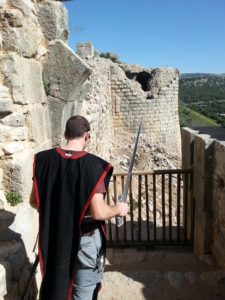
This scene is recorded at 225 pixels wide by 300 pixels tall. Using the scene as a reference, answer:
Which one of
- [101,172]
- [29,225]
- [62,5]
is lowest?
[29,225]

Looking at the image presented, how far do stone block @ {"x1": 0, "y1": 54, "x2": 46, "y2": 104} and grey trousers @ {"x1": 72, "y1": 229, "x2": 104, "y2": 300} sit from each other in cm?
158

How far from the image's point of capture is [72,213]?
2.55 meters

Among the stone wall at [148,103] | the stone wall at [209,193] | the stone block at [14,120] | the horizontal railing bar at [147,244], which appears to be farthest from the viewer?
the stone wall at [148,103]

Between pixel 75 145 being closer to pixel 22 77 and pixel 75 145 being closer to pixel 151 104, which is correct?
pixel 22 77

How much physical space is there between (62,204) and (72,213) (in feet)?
0.32

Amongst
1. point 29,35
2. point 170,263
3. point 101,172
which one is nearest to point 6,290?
point 101,172

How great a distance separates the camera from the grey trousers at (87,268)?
2.68 meters

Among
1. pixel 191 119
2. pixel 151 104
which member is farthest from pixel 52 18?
pixel 191 119

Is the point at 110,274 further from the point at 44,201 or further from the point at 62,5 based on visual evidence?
the point at 62,5

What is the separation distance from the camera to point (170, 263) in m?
5.07

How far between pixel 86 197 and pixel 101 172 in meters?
0.21

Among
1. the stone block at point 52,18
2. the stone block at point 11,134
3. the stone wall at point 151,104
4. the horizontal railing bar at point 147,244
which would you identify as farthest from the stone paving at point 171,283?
the stone wall at point 151,104

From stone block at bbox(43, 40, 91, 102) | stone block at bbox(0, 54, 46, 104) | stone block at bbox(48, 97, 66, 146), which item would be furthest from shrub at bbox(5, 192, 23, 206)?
stone block at bbox(43, 40, 91, 102)

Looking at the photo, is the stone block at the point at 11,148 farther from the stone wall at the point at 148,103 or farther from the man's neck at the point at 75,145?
the stone wall at the point at 148,103
